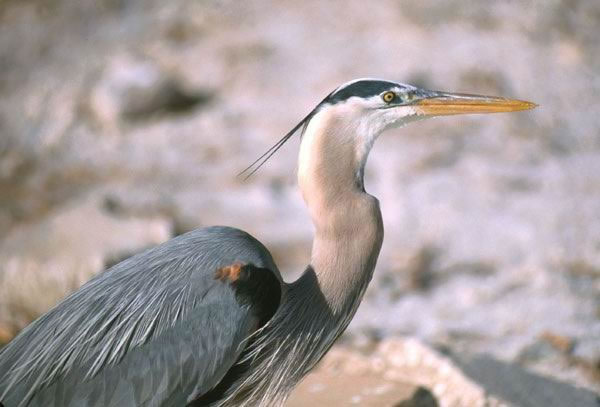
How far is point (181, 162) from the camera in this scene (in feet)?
21.7

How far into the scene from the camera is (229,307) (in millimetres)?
2502

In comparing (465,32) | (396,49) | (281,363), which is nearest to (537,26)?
(465,32)

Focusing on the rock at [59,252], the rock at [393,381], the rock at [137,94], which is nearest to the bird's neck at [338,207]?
the rock at [393,381]

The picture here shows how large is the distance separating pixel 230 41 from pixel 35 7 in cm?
156

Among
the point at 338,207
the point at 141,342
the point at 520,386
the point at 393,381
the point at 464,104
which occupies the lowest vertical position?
the point at 520,386

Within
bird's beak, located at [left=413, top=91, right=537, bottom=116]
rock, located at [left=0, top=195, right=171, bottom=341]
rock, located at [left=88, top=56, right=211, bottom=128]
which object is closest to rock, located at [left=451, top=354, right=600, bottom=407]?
bird's beak, located at [left=413, top=91, right=537, bottom=116]

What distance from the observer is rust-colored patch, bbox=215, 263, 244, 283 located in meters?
2.52

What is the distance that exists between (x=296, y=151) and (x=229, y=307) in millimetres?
3909

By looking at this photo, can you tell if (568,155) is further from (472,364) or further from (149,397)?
(149,397)

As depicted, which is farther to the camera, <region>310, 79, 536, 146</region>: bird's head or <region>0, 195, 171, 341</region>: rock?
<region>0, 195, 171, 341</region>: rock

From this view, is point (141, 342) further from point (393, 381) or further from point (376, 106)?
point (393, 381)

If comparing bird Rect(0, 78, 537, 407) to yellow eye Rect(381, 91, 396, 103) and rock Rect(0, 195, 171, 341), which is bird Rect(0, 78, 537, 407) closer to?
yellow eye Rect(381, 91, 396, 103)

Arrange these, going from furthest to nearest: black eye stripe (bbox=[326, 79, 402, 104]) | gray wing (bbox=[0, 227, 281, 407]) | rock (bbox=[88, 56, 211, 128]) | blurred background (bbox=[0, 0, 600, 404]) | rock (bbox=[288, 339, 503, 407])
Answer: rock (bbox=[88, 56, 211, 128])
blurred background (bbox=[0, 0, 600, 404])
rock (bbox=[288, 339, 503, 407])
black eye stripe (bbox=[326, 79, 402, 104])
gray wing (bbox=[0, 227, 281, 407])

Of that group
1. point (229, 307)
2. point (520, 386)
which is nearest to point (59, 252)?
point (520, 386)
